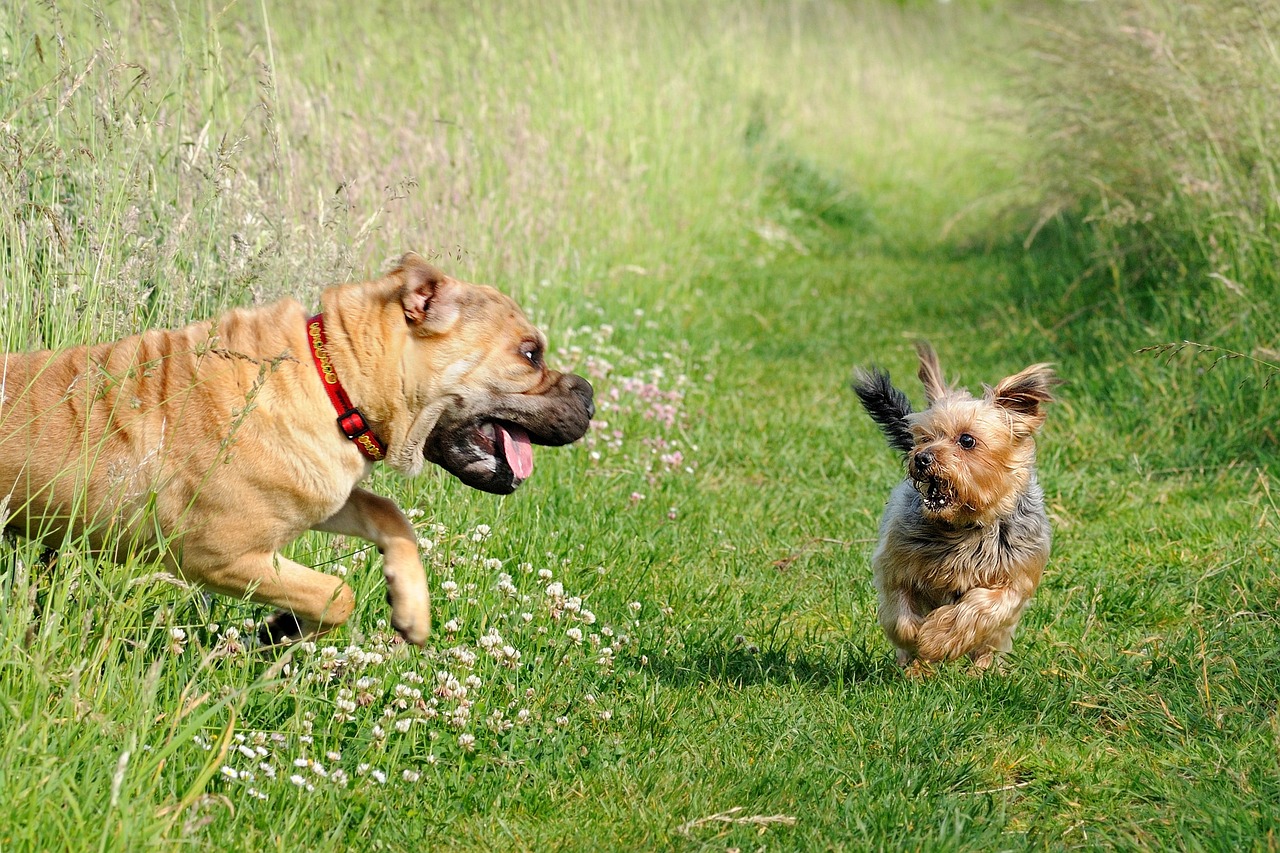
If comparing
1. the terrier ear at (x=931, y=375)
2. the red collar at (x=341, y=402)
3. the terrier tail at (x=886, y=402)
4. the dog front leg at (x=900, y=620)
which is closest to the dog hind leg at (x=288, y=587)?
the red collar at (x=341, y=402)

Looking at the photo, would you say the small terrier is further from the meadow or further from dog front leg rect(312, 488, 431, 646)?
dog front leg rect(312, 488, 431, 646)

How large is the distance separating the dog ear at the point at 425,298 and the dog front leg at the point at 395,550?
1.94 ft

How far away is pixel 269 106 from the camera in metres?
5.01

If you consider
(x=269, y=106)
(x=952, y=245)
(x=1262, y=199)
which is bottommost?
(x=952, y=245)

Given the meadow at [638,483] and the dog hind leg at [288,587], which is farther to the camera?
the dog hind leg at [288,587]

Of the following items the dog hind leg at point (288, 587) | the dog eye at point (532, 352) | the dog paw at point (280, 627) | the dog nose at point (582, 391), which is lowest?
the dog paw at point (280, 627)

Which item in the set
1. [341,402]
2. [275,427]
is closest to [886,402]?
[341,402]

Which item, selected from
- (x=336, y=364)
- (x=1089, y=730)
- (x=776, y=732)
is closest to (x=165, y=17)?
(x=336, y=364)

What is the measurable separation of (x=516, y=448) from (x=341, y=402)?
2.18 feet

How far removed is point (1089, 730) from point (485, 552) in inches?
90.7

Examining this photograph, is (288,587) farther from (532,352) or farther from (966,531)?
(966,531)

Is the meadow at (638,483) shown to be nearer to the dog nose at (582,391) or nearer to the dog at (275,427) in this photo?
the dog at (275,427)

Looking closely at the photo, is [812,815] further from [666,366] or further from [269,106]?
[666,366]

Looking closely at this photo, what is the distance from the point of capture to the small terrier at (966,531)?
474 cm
